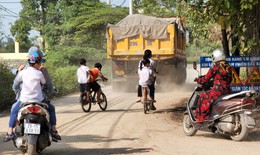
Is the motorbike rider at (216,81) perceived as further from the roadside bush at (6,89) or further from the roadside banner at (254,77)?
the roadside bush at (6,89)

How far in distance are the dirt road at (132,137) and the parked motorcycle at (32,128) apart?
28.4 inches

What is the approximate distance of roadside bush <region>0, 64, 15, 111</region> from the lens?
46.8ft

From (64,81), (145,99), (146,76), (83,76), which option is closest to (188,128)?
(145,99)

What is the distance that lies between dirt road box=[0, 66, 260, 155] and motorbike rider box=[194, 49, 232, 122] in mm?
613

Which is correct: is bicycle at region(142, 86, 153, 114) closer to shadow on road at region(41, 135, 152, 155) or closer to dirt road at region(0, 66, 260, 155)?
dirt road at region(0, 66, 260, 155)

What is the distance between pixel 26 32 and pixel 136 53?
36.0 m

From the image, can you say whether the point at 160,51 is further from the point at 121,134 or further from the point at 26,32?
the point at 26,32

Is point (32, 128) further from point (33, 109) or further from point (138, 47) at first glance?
point (138, 47)

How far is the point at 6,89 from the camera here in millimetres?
14633

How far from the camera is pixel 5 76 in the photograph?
1552 centimetres

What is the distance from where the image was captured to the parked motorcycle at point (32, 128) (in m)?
6.04

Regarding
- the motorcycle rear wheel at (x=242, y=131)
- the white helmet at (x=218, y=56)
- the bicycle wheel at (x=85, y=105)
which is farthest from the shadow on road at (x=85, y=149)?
the bicycle wheel at (x=85, y=105)

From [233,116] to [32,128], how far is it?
11.7 ft

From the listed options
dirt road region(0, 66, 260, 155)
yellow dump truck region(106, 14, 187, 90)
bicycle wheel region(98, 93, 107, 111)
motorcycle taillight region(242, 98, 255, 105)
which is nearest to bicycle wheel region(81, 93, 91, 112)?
dirt road region(0, 66, 260, 155)
